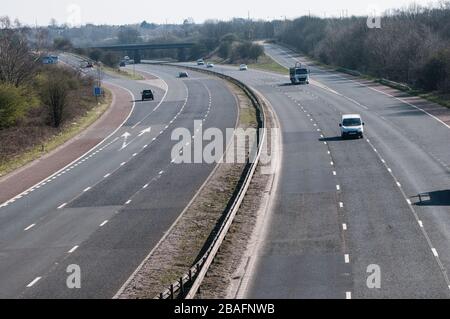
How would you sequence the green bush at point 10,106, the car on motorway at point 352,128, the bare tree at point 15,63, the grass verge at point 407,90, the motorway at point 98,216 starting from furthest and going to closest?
the bare tree at point 15,63 < the grass verge at point 407,90 < the green bush at point 10,106 < the car on motorway at point 352,128 < the motorway at point 98,216

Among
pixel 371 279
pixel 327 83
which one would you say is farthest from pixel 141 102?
pixel 371 279

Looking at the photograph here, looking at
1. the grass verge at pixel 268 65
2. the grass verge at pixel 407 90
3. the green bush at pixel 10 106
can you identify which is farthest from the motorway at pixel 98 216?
the grass verge at pixel 268 65

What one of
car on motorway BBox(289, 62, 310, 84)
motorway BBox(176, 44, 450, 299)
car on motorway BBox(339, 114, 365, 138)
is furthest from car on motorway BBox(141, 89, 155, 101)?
car on motorway BBox(339, 114, 365, 138)

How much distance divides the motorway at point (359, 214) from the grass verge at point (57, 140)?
1535cm

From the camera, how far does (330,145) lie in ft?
180

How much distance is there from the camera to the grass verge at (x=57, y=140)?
5284cm

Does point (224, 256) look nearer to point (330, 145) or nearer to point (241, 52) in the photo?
point (330, 145)

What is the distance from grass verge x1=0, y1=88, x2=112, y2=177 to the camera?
173 feet

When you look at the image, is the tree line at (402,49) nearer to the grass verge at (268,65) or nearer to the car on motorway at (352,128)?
the grass verge at (268,65)

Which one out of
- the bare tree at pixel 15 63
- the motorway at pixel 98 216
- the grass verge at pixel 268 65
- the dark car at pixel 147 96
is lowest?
the grass verge at pixel 268 65

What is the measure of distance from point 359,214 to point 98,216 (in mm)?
10453

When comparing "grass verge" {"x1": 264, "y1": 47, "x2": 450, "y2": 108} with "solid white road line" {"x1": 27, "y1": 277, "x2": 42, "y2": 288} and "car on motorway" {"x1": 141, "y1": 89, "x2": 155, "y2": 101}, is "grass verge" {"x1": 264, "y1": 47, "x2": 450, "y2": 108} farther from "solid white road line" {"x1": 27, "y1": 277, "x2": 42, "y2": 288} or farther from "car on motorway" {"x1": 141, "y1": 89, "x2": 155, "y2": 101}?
"solid white road line" {"x1": 27, "y1": 277, "x2": 42, "y2": 288}

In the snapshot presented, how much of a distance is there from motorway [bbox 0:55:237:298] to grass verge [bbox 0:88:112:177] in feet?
10.1

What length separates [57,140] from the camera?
2484 inches
